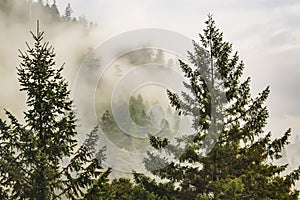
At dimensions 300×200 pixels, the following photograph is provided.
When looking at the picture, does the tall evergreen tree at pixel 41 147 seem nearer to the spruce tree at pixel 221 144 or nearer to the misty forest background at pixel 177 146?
the misty forest background at pixel 177 146

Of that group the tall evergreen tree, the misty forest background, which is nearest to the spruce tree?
the misty forest background

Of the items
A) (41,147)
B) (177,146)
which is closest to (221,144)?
(177,146)

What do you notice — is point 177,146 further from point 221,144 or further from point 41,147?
point 41,147

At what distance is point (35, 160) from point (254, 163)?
833 centimetres

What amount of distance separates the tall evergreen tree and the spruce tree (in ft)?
11.9

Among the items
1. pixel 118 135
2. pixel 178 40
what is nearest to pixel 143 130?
pixel 118 135

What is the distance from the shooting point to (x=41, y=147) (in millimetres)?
14734

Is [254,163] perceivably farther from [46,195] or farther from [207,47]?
[46,195]

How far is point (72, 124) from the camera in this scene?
15164 millimetres

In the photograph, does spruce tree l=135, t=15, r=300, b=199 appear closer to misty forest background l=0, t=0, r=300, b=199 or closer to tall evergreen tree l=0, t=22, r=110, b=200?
misty forest background l=0, t=0, r=300, b=199

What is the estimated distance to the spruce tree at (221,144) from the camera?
658 inches

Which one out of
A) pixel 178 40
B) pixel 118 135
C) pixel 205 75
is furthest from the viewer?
pixel 118 135

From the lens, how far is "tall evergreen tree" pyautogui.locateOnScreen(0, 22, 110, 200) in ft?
47.0

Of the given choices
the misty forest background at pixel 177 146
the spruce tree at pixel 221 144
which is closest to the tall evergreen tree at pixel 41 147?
the misty forest background at pixel 177 146
